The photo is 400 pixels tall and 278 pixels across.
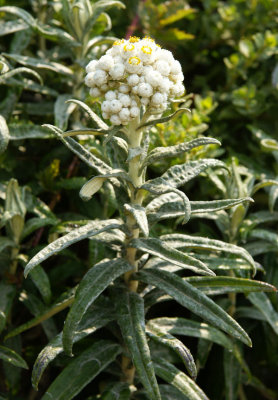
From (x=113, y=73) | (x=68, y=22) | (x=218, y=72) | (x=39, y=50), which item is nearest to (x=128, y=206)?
(x=113, y=73)

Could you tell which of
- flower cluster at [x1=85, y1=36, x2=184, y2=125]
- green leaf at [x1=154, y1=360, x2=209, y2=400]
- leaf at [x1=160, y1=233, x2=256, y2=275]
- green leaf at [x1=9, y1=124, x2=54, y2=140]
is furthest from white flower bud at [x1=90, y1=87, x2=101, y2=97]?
green leaf at [x1=154, y1=360, x2=209, y2=400]

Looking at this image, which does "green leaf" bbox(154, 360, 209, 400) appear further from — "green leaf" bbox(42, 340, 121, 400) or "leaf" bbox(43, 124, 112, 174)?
"leaf" bbox(43, 124, 112, 174)

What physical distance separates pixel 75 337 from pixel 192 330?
501mm

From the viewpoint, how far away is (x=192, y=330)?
198 cm

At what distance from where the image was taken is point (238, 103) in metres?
2.77

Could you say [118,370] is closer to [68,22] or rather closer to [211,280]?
[211,280]

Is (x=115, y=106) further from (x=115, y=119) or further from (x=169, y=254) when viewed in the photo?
(x=169, y=254)

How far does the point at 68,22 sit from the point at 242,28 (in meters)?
1.38

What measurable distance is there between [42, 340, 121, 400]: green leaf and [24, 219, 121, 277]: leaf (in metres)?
0.51

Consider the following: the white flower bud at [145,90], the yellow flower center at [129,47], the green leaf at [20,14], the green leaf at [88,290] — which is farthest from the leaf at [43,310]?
the green leaf at [20,14]

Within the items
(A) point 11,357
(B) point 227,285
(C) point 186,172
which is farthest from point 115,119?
(A) point 11,357

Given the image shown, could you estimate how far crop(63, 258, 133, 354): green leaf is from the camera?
5.20 feet

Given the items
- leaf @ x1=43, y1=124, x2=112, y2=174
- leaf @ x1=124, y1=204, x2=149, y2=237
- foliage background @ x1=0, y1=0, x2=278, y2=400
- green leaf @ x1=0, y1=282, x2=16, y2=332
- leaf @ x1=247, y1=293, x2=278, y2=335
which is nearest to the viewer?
leaf @ x1=124, y1=204, x2=149, y2=237

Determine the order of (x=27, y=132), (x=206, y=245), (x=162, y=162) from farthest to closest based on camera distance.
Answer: (x=162, y=162), (x=27, y=132), (x=206, y=245)
